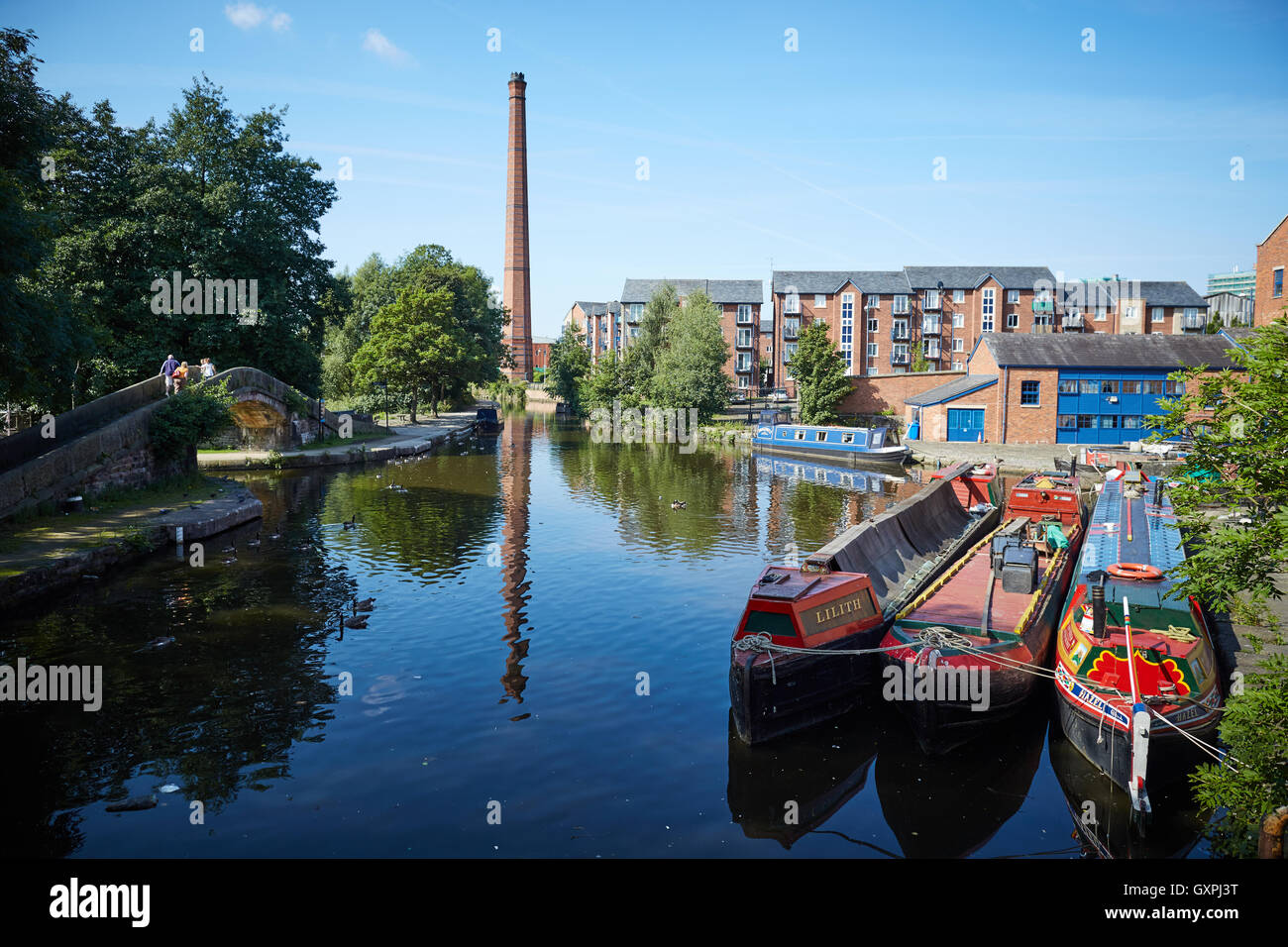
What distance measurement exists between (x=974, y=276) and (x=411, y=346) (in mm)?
54867

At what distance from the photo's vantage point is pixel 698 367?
2525 inches

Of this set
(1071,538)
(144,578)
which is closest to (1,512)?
(144,578)

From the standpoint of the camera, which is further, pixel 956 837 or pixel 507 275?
pixel 507 275

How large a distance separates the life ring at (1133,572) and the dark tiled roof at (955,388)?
127 feet

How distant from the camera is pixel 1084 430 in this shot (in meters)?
50.9

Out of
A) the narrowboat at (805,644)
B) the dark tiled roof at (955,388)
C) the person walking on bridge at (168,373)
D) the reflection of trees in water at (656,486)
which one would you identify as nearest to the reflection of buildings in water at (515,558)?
the reflection of trees in water at (656,486)

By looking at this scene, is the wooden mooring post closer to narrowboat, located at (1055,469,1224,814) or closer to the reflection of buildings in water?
narrowboat, located at (1055,469,1224,814)

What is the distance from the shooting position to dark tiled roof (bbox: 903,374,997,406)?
5181cm

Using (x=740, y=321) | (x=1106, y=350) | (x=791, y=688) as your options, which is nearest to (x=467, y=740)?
(x=791, y=688)

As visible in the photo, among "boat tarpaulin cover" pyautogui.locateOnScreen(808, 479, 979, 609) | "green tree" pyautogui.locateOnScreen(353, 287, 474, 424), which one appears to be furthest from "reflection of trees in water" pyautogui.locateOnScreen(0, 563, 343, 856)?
"green tree" pyautogui.locateOnScreen(353, 287, 474, 424)

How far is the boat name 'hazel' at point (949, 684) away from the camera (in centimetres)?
1253

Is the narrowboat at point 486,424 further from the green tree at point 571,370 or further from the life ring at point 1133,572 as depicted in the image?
the life ring at point 1133,572

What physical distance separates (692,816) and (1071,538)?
17.2m
